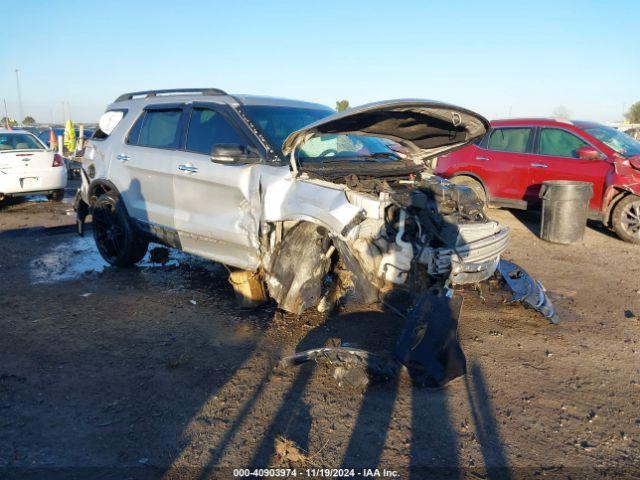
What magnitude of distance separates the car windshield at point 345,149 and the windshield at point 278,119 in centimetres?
27

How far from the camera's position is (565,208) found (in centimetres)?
791

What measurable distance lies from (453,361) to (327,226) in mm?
1423

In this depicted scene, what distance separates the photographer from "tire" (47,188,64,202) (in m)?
12.1

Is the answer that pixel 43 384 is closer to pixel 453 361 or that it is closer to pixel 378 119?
pixel 453 361

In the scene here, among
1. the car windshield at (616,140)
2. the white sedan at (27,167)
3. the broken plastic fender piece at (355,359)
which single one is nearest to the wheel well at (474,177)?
the car windshield at (616,140)

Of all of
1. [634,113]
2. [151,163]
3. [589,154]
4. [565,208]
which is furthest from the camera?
[634,113]

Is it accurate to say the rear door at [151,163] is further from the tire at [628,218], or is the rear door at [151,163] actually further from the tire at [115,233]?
the tire at [628,218]

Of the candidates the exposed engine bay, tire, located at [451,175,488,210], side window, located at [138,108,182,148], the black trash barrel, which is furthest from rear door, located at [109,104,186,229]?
tire, located at [451,175,488,210]

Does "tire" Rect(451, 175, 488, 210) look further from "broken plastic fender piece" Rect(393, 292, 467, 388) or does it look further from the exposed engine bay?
"broken plastic fender piece" Rect(393, 292, 467, 388)

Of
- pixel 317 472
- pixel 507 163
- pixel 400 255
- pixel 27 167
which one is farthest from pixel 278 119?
pixel 27 167

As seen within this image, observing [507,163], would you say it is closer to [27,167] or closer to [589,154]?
[589,154]

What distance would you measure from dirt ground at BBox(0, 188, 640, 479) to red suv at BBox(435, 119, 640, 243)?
8.65ft

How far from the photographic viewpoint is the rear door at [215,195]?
16.0 ft

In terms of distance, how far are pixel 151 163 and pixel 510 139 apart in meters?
6.49
